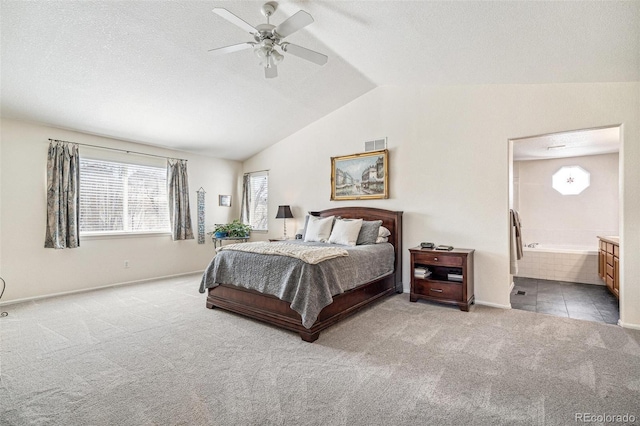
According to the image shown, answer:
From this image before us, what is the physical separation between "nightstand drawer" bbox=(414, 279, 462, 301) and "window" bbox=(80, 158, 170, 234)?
4.66 metres

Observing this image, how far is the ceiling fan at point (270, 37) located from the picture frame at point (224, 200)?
4.24 metres

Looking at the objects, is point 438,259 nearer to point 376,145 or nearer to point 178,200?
point 376,145

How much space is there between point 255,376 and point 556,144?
5.62 m

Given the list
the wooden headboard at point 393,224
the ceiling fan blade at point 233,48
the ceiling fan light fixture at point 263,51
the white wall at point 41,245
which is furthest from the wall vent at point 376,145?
the white wall at point 41,245

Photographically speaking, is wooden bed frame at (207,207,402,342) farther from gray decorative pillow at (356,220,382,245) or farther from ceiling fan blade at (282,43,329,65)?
ceiling fan blade at (282,43,329,65)

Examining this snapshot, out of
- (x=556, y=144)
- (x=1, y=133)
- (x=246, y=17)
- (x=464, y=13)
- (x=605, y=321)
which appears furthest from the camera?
(x=556, y=144)

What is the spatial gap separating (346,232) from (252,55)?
2598 mm

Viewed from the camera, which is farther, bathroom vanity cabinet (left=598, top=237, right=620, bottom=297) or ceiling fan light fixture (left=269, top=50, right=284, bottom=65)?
bathroom vanity cabinet (left=598, top=237, right=620, bottom=297)

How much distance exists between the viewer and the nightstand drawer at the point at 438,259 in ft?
12.2

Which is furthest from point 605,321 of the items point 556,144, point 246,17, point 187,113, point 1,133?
point 1,133

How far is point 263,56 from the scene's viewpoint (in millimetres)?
2729

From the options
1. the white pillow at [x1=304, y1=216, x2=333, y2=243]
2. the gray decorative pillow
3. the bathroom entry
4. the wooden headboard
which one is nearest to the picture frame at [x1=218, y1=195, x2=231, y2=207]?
the white pillow at [x1=304, y1=216, x2=333, y2=243]

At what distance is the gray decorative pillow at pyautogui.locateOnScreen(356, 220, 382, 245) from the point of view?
4.43 metres

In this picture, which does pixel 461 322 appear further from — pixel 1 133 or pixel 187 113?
pixel 1 133
